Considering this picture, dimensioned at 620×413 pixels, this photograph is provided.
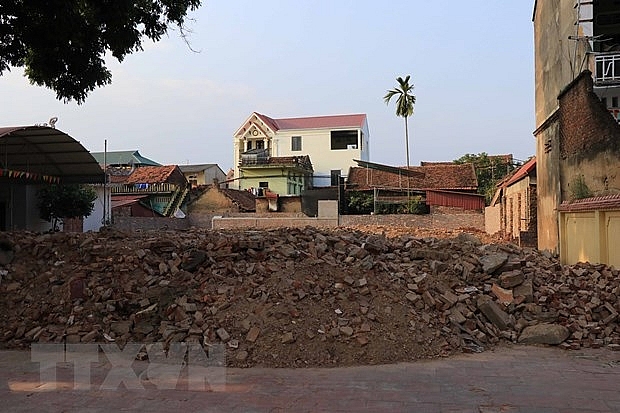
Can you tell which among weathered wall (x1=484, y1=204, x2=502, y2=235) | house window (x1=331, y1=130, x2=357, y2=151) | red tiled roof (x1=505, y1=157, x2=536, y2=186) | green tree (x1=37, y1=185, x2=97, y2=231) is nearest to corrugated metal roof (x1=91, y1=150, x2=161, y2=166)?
house window (x1=331, y1=130, x2=357, y2=151)

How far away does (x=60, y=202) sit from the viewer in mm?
19891

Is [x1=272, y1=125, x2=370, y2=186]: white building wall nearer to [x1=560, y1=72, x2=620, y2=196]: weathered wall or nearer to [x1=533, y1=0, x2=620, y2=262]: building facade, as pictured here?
[x1=533, y1=0, x2=620, y2=262]: building facade

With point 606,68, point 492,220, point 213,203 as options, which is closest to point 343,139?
point 213,203

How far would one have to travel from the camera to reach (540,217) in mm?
14727

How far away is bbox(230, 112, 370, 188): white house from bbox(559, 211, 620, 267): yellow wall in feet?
117

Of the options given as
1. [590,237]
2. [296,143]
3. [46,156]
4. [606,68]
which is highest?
[296,143]

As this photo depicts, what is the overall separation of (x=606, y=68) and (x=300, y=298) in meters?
10.2

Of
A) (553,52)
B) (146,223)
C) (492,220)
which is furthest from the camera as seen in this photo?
(146,223)

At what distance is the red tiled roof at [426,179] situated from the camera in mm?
31719

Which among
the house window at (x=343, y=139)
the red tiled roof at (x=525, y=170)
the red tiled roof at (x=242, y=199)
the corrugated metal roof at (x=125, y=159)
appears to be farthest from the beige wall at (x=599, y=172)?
the corrugated metal roof at (x=125, y=159)

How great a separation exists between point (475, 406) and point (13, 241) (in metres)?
8.56

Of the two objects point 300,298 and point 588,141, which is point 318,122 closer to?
point 588,141

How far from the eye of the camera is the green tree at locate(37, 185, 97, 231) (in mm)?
19922

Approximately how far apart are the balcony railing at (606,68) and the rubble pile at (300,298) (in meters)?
5.76
